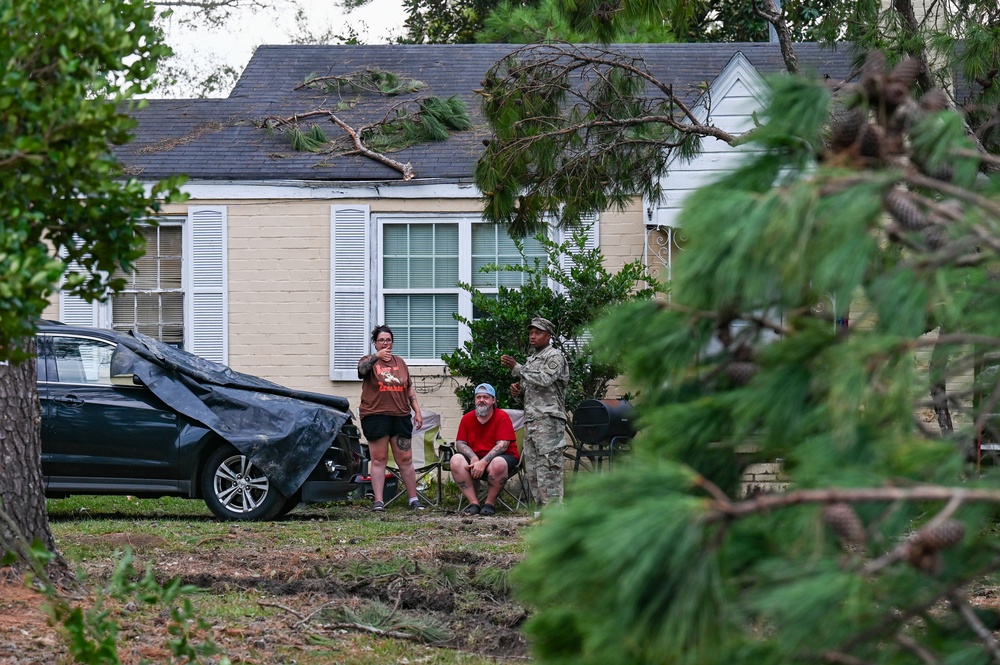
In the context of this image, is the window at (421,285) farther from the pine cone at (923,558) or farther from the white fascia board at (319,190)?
the pine cone at (923,558)

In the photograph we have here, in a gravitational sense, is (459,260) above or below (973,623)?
above

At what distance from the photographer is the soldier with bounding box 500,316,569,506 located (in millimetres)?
11469

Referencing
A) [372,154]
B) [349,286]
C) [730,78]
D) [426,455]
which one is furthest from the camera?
[372,154]

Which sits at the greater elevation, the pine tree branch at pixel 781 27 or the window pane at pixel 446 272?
the pine tree branch at pixel 781 27

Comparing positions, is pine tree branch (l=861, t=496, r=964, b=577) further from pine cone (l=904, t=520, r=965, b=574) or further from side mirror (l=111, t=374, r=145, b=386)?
side mirror (l=111, t=374, r=145, b=386)

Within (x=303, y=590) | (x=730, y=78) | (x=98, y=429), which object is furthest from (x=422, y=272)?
(x=303, y=590)

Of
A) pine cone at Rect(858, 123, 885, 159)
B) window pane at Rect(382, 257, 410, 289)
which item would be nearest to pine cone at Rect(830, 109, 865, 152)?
pine cone at Rect(858, 123, 885, 159)

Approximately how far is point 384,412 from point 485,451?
41.1 inches

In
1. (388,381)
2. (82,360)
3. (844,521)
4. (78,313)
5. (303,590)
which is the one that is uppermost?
(78,313)

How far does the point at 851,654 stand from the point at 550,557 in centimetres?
54

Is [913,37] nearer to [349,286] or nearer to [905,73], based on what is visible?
[905,73]

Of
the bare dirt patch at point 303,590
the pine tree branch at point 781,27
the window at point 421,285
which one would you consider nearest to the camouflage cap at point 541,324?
the bare dirt patch at point 303,590

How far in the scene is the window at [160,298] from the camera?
14.5 meters

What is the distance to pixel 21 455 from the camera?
6156 mm
